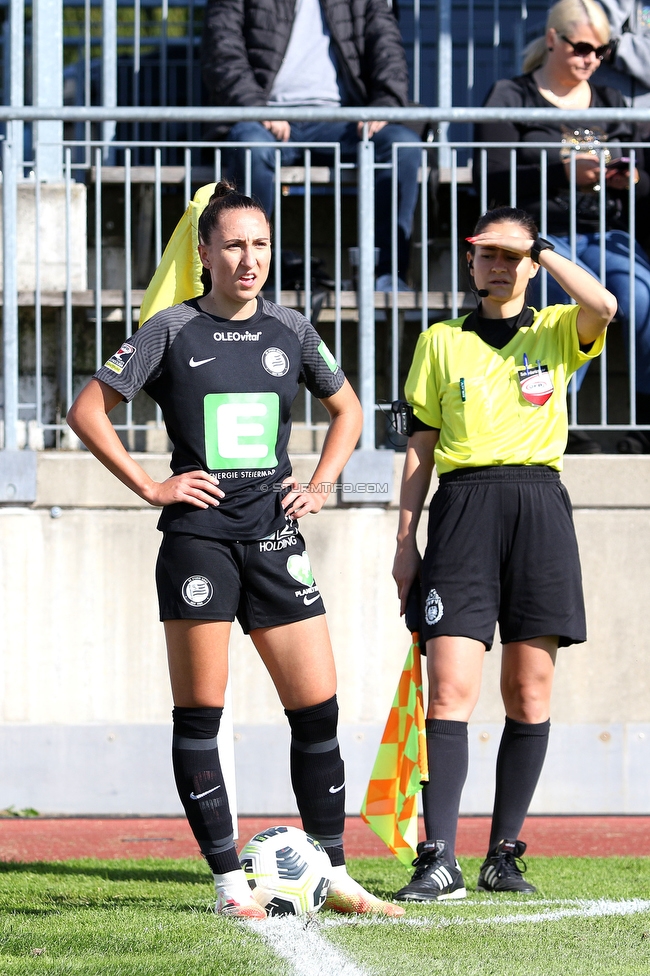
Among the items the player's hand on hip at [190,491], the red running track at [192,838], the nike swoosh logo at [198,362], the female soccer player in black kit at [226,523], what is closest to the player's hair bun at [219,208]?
the female soccer player in black kit at [226,523]

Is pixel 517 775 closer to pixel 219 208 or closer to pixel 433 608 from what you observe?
pixel 433 608

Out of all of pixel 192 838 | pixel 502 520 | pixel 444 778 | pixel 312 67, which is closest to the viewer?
pixel 444 778

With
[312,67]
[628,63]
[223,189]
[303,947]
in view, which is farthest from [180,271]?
[628,63]

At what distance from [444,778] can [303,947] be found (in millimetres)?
1044

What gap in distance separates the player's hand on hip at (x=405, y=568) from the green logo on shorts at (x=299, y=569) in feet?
2.18

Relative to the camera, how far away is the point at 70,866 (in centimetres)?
511

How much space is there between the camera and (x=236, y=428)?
12.8 ft

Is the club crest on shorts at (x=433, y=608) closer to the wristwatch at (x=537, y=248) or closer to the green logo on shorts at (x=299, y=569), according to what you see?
the green logo on shorts at (x=299, y=569)

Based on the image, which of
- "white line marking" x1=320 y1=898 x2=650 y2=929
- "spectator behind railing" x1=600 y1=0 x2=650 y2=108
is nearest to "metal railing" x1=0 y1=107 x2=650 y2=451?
"spectator behind railing" x1=600 y1=0 x2=650 y2=108

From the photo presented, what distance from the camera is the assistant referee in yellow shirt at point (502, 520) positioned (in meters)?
4.30

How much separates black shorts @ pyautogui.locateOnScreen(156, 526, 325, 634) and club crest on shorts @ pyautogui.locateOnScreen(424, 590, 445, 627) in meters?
0.53

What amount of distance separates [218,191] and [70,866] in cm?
269

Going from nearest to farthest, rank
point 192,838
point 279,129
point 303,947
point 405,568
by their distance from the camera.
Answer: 1. point 303,947
2. point 405,568
3. point 192,838
4. point 279,129

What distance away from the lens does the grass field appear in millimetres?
3127
